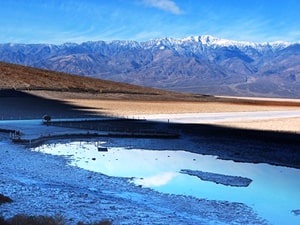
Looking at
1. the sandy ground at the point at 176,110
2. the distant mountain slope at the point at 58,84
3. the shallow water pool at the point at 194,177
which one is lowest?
the shallow water pool at the point at 194,177

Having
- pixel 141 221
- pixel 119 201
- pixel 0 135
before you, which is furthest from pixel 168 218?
pixel 0 135

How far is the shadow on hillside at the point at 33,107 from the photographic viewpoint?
137 feet

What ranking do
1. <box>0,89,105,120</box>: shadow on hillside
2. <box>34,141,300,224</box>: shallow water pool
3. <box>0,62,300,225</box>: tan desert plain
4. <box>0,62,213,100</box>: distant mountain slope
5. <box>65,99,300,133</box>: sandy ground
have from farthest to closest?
Answer: <box>0,62,213,100</box>: distant mountain slope
<box>0,89,105,120</box>: shadow on hillside
<box>65,99,300,133</box>: sandy ground
<box>34,141,300,224</box>: shallow water pool
<box>0,62,300,225</box>: tan desert plain

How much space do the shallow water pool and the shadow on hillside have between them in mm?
19994

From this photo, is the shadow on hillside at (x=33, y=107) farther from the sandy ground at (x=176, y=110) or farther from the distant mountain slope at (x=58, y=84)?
the distant mountain slope at (x=58, y=84)

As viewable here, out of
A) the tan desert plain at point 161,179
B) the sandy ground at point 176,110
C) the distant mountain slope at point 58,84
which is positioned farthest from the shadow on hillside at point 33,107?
the tan desert plain at point 161,179

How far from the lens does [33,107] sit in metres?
49.5

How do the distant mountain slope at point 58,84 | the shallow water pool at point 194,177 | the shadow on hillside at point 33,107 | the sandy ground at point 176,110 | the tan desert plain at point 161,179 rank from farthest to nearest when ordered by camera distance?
the distant mountain slope at point 58,84
the shadow on hillside at point 33,107
the sandy ground at point 176,110
the shallow water pool at point 194,177
the tan desert plain at point 161,179

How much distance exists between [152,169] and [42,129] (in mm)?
12106

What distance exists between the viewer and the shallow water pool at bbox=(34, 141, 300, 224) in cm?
1227

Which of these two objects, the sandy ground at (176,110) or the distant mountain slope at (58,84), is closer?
the sandy ground at (176,110)

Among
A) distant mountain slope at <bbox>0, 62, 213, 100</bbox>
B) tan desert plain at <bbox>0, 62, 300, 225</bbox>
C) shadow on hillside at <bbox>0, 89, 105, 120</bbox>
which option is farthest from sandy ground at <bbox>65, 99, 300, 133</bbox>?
distant mountain slope at <bbox>0, 62, 213, 100</bbox>

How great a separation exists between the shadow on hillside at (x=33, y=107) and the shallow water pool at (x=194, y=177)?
19994 millimetres

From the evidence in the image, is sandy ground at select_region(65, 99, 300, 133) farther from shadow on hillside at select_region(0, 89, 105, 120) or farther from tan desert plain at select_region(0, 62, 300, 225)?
tan desert plain at select_region(0, 62, 300, 225)
